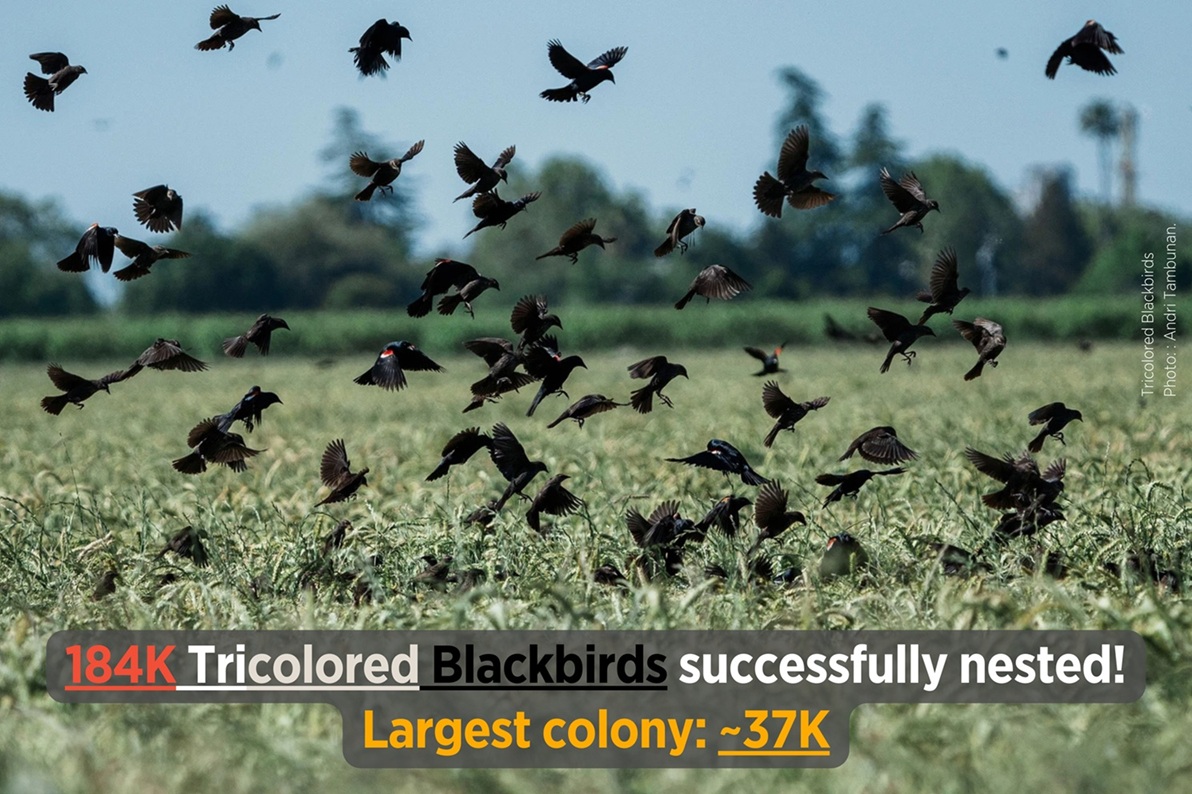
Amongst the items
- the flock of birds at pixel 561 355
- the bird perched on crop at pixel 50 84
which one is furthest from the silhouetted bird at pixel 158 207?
the bird perched on crop at pixel 50 84

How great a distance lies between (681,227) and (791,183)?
0.33 meters

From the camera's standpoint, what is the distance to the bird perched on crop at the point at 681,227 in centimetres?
344

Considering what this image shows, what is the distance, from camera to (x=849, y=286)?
6850cm

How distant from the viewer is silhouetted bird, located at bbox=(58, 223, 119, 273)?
355 centimetres

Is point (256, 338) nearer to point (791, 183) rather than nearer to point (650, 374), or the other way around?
point (650, 374)

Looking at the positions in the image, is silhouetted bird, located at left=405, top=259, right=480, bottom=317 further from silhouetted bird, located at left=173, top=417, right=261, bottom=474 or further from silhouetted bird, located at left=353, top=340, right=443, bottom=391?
silhouetted bird, located at left=173, top=417, right=261, bottom=474

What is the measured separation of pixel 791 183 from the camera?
3.35m

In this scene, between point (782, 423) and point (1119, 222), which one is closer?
point (782, 423)

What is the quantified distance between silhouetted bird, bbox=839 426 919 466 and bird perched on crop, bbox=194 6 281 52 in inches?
87.3

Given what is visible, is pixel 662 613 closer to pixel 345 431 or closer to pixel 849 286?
pixel 345 431

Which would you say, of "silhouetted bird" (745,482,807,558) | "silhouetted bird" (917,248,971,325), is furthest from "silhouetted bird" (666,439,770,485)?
"silhouetted bird" (917,248,971,325)

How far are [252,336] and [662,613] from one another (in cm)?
A: 148

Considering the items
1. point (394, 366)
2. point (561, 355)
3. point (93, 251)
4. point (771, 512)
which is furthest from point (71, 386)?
point (771, 512)

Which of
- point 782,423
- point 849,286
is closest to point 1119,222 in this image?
point 849,286
